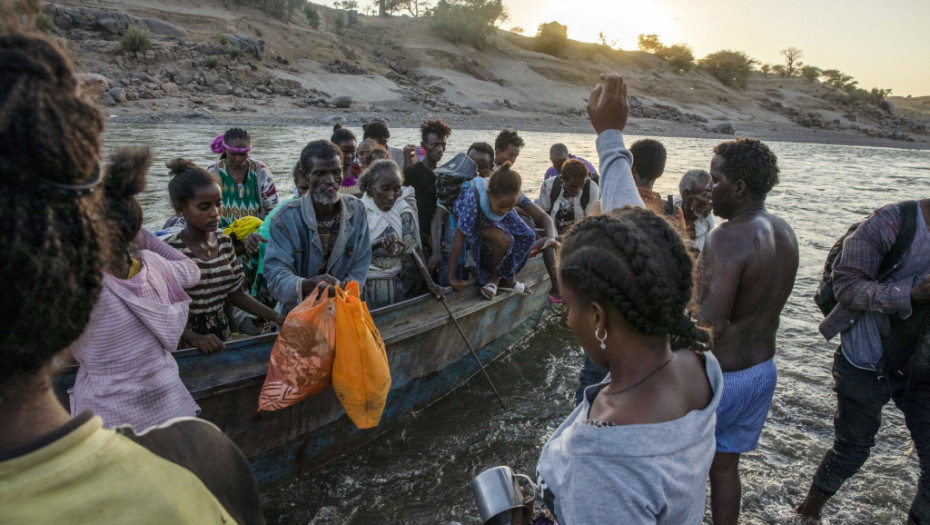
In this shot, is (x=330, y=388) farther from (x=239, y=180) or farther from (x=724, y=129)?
(x=724, y=129)

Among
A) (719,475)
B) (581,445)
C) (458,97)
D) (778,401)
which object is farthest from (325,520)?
(458,97)

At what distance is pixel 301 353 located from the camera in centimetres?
284

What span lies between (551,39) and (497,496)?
59475 mm

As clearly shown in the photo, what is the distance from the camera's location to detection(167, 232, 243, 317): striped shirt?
3.02m

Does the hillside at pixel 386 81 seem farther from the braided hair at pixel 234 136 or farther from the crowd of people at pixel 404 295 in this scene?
the crowd of people at pixel 404 295

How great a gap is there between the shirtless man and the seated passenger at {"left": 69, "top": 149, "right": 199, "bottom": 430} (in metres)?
2.38

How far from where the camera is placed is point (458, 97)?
34.2m

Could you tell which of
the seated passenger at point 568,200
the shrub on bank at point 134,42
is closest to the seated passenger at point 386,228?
the seated passenger at point 568,200

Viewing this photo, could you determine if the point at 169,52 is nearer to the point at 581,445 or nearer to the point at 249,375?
the point at 249,375

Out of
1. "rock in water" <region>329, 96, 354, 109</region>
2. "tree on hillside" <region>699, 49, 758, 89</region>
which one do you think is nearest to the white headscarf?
"rock in water" <region>329, 96, 354, 109</region>

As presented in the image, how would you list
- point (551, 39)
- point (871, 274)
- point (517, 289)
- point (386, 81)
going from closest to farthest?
point (871, 274), point (517, 289), point (386, 81), point (551, 39)

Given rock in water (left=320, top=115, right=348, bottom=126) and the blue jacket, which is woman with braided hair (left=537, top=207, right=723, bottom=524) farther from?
rock in water (left=320, top=115, right=348, bottom=126)

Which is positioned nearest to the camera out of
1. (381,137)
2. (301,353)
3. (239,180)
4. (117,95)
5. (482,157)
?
(301,353)

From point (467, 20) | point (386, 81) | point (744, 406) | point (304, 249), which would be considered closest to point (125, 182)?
point (304, 249)
